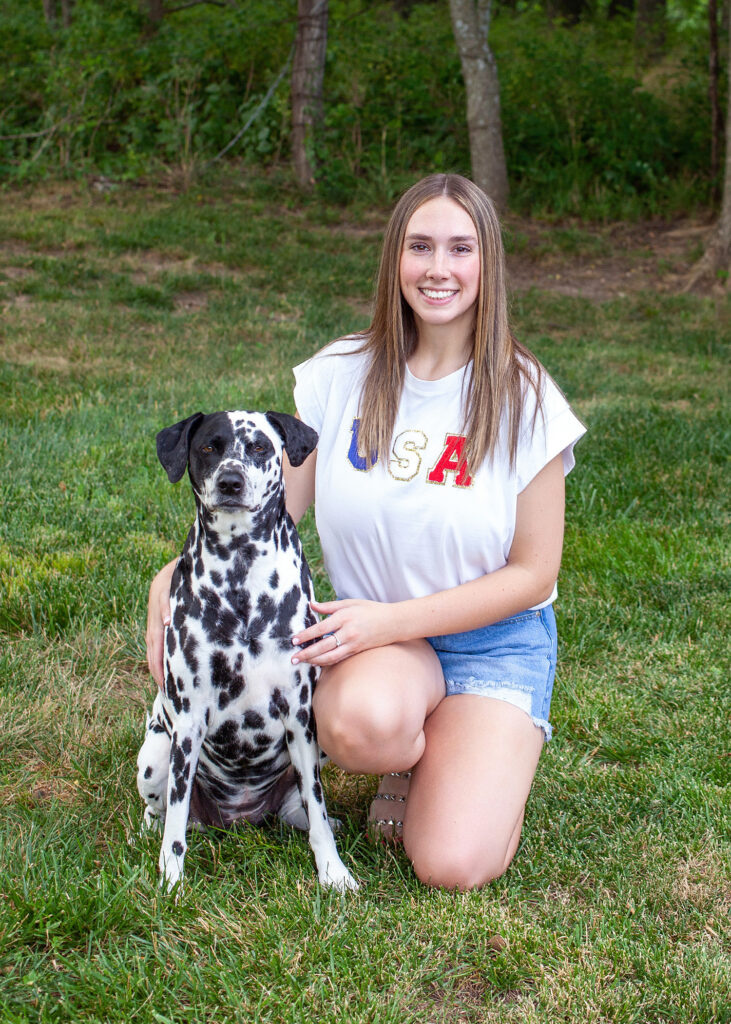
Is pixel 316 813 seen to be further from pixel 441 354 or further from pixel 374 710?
pixel 441 354

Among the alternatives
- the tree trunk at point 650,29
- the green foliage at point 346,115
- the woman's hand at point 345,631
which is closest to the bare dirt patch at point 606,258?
the green foliage at point 346,115

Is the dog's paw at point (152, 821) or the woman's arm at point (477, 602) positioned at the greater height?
the woman's arm at point (477, 602)

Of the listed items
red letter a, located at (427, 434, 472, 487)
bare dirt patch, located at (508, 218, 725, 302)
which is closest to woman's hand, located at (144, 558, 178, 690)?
red letter a, located at (427, 434, 472, 487)

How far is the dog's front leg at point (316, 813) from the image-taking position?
2572mm

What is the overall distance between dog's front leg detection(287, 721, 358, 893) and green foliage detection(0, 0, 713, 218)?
9.41 m

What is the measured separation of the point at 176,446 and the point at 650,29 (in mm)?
16100

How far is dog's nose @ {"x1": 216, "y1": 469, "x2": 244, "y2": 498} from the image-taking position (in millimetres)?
2387

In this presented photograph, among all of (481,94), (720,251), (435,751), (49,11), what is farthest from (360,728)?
(49,11)

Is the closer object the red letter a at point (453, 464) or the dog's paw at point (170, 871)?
the dog's paw at point (170, 871)

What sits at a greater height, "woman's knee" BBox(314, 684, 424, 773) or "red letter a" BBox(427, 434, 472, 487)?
"red letter a" BBox(427, 434, 472, 487)

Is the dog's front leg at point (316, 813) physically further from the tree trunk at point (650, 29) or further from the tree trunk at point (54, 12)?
the tree trunk at point (650, 29)

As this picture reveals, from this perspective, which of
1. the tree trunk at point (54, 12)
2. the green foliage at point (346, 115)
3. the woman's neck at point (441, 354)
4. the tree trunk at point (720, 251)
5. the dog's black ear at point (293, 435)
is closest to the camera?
the dog's black ear at point (293, 435)

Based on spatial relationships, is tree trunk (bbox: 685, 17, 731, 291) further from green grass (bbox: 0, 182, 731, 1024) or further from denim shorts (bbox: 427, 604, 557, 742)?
denim shorts (bbox: 427, 604, 557, 742)

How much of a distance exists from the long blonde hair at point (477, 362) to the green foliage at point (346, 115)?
8605 millimetres
